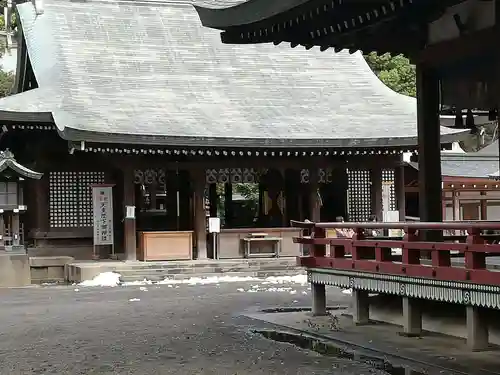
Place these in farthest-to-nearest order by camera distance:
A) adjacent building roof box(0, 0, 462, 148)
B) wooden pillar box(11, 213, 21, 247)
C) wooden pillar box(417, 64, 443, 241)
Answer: adjacent building roof box(0, 0, 462, 148) < wooden pillar box(11, 213, 21, 247) < wooden pillar box(417, 64, 443, 241)

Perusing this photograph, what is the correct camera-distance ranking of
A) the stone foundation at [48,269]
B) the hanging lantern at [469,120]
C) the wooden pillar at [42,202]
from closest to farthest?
the hanging lantern at [469,120] < the stone foundation at [48,269] < the wooden pillar at [42,202]

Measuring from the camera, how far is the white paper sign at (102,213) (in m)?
21.5

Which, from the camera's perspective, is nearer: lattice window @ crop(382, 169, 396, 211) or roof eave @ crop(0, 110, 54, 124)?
roof eave @ crop(0, 110, 54, 124)

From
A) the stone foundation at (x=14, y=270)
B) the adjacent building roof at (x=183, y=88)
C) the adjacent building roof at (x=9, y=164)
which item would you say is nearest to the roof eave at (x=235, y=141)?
the adjacent building roof at (x=183, y=88)

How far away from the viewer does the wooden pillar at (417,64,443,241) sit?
10.8 m

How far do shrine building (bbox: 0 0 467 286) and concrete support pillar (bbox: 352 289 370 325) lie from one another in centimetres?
1016

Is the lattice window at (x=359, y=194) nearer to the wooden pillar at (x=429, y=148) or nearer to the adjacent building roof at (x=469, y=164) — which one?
the adjacent building roof at (x=469, y=164)

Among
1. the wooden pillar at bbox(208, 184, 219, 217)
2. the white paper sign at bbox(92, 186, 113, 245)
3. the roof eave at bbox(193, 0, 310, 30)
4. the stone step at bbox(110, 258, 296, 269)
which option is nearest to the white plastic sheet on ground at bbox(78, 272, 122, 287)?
the stone step at bbox(110, 258, 296, 269)

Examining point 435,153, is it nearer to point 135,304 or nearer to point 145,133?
point 135,304

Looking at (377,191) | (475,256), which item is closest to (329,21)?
(475,256)

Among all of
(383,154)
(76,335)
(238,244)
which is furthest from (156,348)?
(383,154)

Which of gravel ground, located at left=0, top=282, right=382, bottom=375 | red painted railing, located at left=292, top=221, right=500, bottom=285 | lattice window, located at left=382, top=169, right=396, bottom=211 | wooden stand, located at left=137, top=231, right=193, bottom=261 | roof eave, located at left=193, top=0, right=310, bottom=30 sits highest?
roof eave, located at left=193, top=0, right=310, bottom=30

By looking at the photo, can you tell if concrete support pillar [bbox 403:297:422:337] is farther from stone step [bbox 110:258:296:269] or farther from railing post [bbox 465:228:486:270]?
stone step [bbox 110:258:296:269]

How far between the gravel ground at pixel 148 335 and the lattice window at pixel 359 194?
7.56 metres
